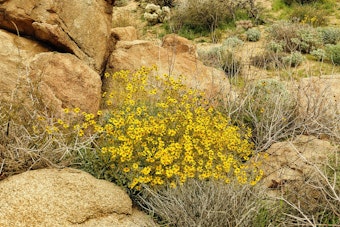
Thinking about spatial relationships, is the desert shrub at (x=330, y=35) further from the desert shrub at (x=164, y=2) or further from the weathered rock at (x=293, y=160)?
the weathered rock at (x=293, y=160)

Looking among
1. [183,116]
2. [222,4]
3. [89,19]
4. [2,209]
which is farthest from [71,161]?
[222,4]

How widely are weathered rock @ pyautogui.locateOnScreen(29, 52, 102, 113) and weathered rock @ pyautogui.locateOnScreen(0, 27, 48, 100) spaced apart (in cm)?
13

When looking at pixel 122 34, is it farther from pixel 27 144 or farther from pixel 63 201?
pixel 63 201

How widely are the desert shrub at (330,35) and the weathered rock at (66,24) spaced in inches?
222

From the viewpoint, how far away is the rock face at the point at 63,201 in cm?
264

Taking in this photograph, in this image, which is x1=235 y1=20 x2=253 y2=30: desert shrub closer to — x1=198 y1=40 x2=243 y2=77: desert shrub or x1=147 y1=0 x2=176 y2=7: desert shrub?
x1=198 y1=40 x2=243 y2=77: desert shrub

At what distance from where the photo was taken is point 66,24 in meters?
4.91

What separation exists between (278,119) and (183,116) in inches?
54.5

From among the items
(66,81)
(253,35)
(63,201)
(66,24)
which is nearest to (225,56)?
(253,35)

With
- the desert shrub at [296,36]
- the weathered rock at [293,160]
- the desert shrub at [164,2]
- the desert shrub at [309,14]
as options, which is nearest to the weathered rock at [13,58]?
the weathered rock at [293,160]

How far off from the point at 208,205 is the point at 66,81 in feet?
7.76

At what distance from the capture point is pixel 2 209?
2.62 metres

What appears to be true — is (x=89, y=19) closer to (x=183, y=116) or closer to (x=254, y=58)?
(x=183, y=116)

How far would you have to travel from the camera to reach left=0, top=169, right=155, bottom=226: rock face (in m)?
2.64
